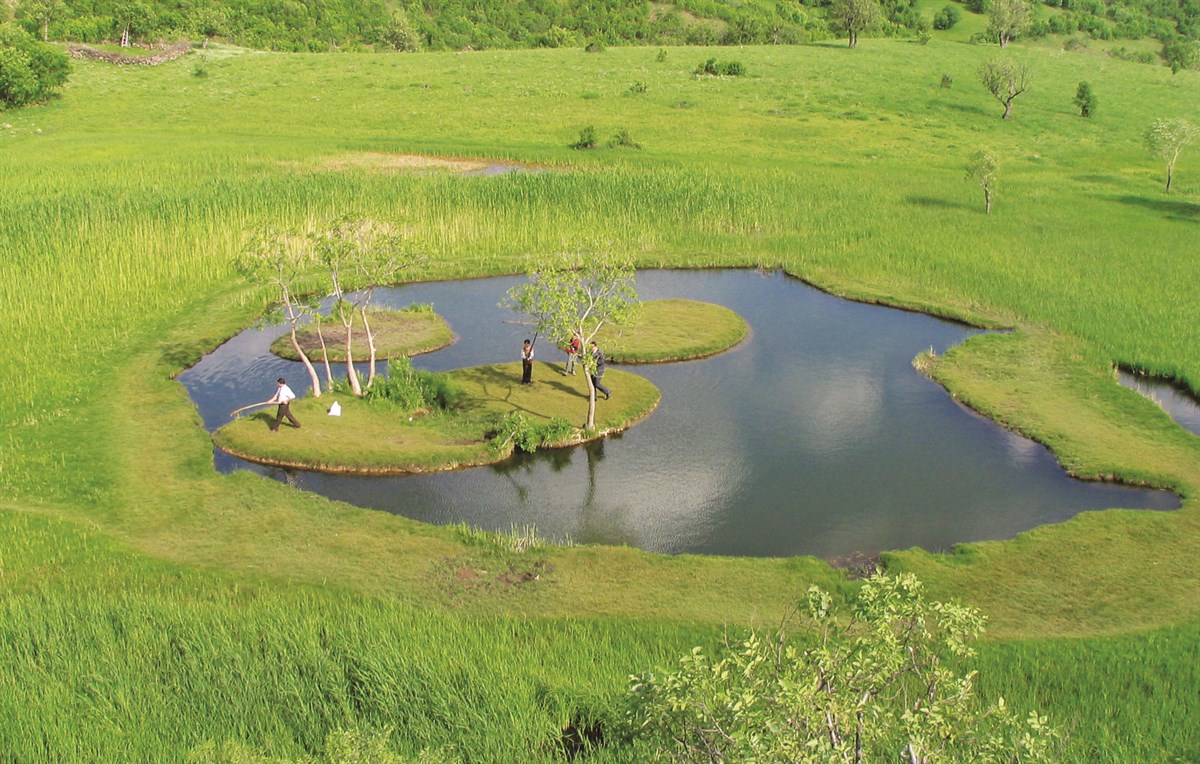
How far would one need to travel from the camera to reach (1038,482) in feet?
92.2

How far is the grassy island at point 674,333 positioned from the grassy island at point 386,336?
6.68m

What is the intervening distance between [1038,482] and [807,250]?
25212 mm

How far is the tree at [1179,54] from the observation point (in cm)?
12481

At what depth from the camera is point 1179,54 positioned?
138125 millimetres

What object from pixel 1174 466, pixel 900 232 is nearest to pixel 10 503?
pixel 1174 466

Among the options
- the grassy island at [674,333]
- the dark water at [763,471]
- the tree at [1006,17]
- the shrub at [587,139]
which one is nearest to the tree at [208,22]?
the shrub at [587,139]

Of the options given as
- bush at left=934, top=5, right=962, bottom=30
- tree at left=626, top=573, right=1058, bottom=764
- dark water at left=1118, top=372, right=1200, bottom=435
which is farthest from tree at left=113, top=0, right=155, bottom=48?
tree at left=626, top=573, right=1058, bottom=764

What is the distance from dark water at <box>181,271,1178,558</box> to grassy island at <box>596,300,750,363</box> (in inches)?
26.7

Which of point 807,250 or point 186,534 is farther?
point 807,250

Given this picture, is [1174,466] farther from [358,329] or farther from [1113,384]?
[358,329]

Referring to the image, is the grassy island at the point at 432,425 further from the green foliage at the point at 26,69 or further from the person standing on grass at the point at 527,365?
the green foliage at the point at 26,69

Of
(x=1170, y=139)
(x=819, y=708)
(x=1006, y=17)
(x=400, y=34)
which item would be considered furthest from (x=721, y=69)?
(x=819, y=708)

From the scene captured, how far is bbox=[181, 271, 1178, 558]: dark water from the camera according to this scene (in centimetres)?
2567

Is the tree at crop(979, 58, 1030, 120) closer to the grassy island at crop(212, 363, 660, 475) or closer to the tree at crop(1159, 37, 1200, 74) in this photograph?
the tree at crop(1159, 37, 1200, 74)
